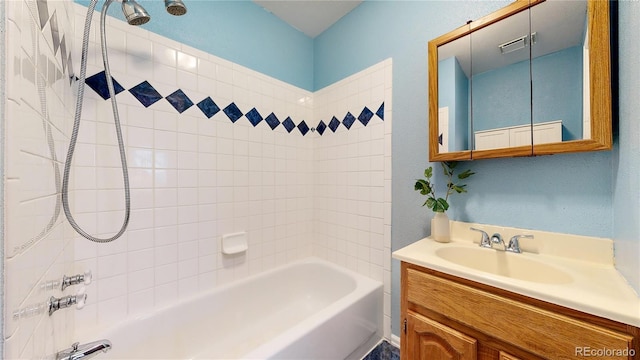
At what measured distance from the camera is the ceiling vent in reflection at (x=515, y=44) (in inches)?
40.3

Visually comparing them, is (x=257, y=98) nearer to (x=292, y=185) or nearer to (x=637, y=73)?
(x=292, y=185)

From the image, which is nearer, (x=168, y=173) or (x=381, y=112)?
(x=168, y=173)

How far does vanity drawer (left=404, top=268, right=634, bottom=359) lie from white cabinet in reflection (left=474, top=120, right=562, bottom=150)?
66cm

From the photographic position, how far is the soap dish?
1.51 meters

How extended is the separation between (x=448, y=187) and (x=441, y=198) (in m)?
0.08

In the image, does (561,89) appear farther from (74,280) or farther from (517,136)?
(74,280)

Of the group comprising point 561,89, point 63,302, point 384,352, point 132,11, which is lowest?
point 384,352

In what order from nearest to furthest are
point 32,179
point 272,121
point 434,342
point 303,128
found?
point 32,179 < point 434,342 < point 272,121 < point 303,128

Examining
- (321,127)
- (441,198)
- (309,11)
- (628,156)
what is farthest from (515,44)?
(309,11)

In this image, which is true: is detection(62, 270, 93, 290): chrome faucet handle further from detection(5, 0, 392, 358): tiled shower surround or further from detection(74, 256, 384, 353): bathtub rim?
detection(74, 256, 384, 353): bathtub rim

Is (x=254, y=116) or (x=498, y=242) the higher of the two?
(x=254, y=116)

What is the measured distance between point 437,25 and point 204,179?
65.4 inches

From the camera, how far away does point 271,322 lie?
5.34 feet

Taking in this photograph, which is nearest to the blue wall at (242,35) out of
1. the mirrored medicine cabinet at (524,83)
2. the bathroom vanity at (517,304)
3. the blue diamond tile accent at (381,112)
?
the blue diamond tile accent at (381,112)
